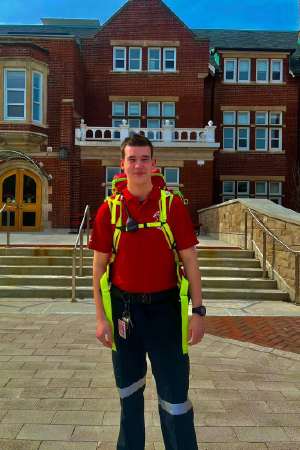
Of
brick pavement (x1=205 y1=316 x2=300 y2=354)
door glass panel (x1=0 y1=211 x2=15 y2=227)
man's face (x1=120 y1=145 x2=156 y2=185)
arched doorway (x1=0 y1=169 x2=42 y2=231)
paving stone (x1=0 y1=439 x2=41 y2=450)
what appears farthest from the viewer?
arched doorway (x1=0 y1=169 x2=42 y2=231)

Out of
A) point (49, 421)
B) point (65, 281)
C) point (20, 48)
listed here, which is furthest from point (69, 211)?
point (49, 421)

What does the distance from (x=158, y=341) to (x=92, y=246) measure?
685mm

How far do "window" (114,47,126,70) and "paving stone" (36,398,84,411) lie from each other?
18.4m

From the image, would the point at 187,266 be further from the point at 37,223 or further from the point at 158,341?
the point at 37,223

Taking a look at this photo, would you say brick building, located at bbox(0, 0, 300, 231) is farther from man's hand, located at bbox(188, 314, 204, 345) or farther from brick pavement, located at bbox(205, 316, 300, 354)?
man's hand, located at bbox(188, 314, 204, 345)

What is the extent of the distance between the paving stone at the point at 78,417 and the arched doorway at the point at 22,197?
560 inches

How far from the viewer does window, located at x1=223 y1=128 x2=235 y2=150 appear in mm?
20078

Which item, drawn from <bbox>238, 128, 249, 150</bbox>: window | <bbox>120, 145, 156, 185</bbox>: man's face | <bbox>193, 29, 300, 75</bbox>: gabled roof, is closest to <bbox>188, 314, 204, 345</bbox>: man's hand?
<bbox>120, 145, 156, 185</bbox>: man's face

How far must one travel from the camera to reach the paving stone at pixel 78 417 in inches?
112

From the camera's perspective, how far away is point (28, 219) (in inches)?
650

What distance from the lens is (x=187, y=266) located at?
216 cm

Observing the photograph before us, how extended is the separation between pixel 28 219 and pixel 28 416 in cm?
1441

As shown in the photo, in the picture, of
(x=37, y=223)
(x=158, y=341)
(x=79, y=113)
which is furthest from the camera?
(x=79, y=113)

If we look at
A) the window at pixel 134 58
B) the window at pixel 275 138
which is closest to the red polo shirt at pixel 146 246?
the window at pixel 134 58
